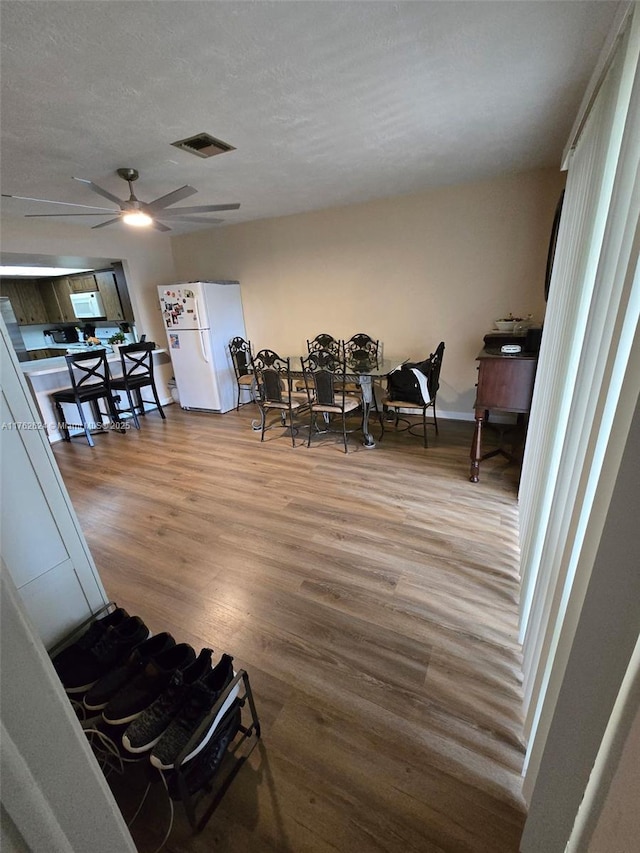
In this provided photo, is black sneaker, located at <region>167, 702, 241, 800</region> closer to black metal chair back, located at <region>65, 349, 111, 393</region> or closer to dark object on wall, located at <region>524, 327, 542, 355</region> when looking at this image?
dark object on wall, located at <region>524, 327, 542, 355</region>

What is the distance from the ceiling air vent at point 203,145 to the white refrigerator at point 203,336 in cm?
223

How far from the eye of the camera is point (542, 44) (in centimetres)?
161

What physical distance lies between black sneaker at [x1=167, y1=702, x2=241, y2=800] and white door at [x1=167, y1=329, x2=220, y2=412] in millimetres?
4366

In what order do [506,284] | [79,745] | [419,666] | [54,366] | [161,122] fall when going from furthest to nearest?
[54,366]
[506,284]
[161,122]
[419,666]
[79,745]

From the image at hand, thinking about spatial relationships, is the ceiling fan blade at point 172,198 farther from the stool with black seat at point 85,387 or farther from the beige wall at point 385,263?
the beige wall at point 385,263

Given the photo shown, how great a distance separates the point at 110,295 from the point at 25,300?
2.03 meters

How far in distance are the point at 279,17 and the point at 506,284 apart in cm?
322

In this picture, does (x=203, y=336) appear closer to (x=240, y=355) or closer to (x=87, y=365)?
(x=240, y=355)

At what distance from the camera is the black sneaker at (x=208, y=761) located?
1.04 m

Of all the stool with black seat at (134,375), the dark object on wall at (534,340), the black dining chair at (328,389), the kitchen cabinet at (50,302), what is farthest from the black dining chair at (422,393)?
the kitchen cabinet at (50,302)

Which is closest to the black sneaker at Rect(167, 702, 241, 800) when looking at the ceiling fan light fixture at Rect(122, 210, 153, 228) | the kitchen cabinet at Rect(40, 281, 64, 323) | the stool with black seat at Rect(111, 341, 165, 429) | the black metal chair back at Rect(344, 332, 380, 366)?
the ceiling fan light fixture at Rect(122, 210, 153, 228)

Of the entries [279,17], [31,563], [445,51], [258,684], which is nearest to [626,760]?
[258,684]

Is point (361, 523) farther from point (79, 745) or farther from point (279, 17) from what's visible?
point (279, 17)

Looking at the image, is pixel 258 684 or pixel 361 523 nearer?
pixel 258 684
